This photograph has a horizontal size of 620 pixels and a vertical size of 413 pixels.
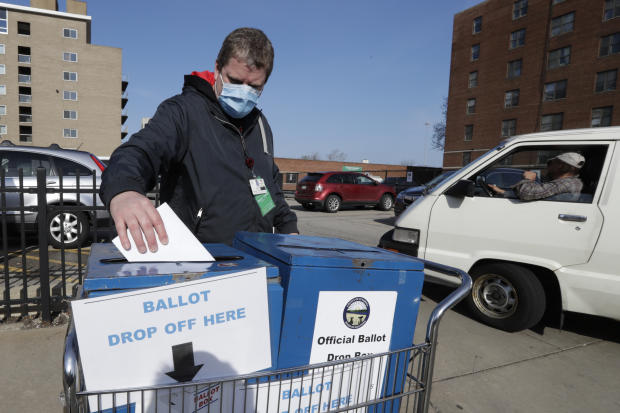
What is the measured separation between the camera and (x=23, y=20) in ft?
139

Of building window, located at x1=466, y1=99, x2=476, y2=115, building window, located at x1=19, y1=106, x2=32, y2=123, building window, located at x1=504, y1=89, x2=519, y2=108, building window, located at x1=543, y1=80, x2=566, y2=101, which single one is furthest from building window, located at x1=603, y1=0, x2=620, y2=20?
building window, located at x1=19, y1=106, x2=32, y2=123

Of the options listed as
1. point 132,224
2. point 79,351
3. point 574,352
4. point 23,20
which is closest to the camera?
point 79,351

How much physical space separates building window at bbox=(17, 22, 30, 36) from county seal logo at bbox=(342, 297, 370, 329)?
56825mm

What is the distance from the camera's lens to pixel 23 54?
141 feet

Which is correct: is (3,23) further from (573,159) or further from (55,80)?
(573,159)

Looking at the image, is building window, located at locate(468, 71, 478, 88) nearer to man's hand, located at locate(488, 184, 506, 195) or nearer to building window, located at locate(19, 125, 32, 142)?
man's hand, located at locate(488, 184, 506, 195)

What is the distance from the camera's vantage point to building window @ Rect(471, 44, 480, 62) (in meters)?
35.9

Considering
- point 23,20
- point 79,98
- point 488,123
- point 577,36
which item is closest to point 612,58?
point 577,36

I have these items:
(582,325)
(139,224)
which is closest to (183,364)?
(139,224)

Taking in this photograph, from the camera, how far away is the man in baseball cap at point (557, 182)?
11.0 feet

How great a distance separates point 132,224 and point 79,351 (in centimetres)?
32

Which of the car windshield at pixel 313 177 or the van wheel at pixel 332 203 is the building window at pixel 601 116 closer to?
the van wheel at pixel 332 203

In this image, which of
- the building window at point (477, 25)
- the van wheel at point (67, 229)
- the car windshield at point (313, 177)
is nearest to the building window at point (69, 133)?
the car windshield at point (313, 177)

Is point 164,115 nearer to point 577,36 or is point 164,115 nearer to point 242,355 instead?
point 242,355
